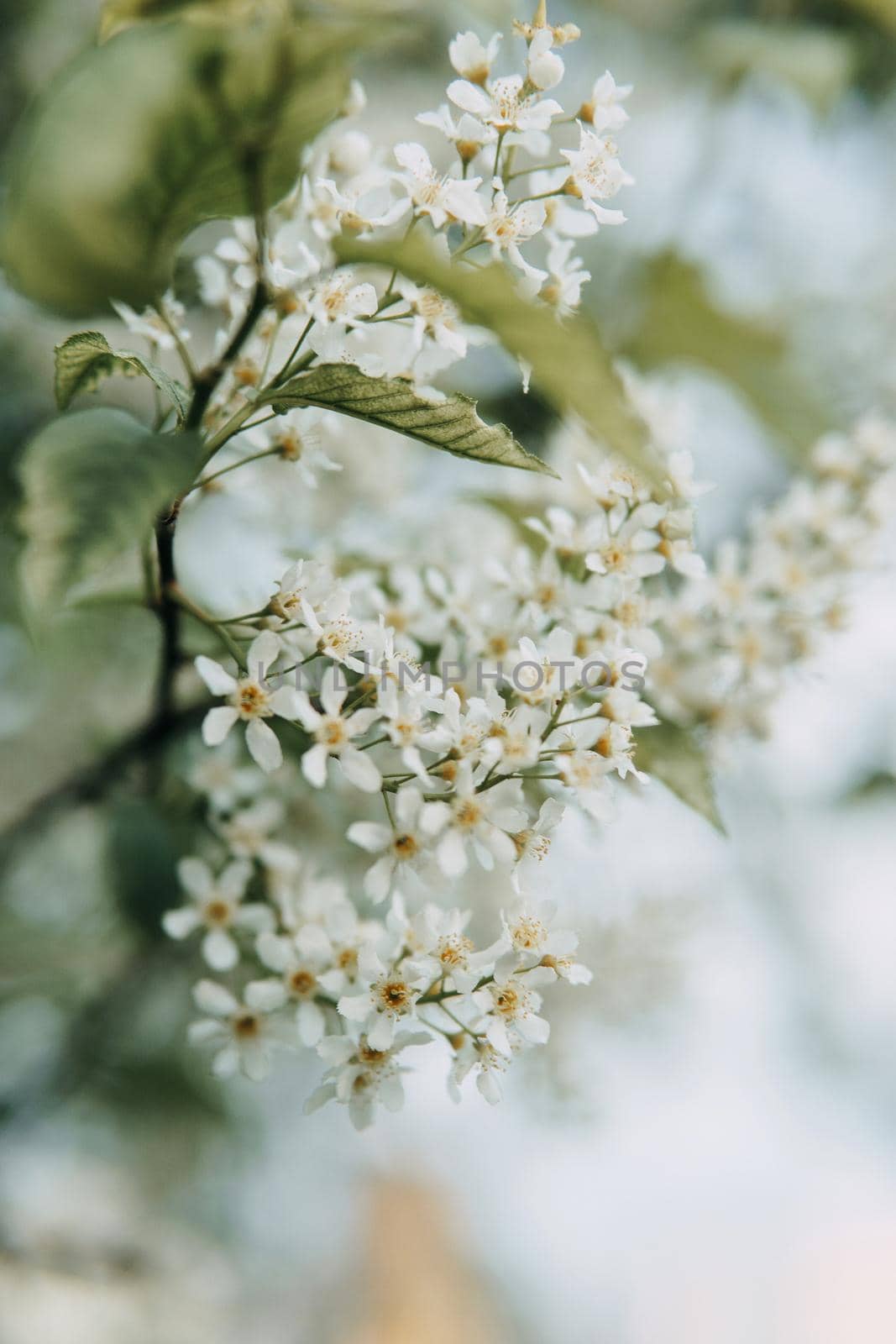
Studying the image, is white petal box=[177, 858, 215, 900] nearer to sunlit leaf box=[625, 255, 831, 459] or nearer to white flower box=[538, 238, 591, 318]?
white flower box=[538, 238, 591, 318]

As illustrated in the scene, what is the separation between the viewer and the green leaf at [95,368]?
0.32m

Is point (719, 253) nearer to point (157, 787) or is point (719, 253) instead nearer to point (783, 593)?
point (783, 593)

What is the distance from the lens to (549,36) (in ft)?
1.18

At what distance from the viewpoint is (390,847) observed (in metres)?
0.39

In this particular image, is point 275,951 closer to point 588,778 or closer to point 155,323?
point 588,778

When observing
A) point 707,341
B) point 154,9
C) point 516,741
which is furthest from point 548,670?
point 707,341

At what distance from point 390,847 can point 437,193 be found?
0.23m

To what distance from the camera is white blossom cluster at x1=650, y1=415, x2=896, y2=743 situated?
525mm

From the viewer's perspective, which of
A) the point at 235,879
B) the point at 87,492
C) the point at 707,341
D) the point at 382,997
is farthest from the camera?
the point at 707,341

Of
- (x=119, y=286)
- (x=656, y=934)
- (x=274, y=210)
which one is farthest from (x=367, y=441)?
(x=656, y=934)

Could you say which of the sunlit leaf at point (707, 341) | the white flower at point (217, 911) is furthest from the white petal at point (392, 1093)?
the sunlit leaf at point (707, 341)

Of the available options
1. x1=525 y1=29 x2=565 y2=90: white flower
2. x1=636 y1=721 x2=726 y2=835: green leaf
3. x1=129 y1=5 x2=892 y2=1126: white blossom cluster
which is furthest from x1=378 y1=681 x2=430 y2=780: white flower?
x1=525 y1=29 x2=565 y2=90: white flower

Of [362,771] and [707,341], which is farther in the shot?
[707,341]

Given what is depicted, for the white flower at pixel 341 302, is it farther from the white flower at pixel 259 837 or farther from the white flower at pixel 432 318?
the white flower at pixel 259 837
